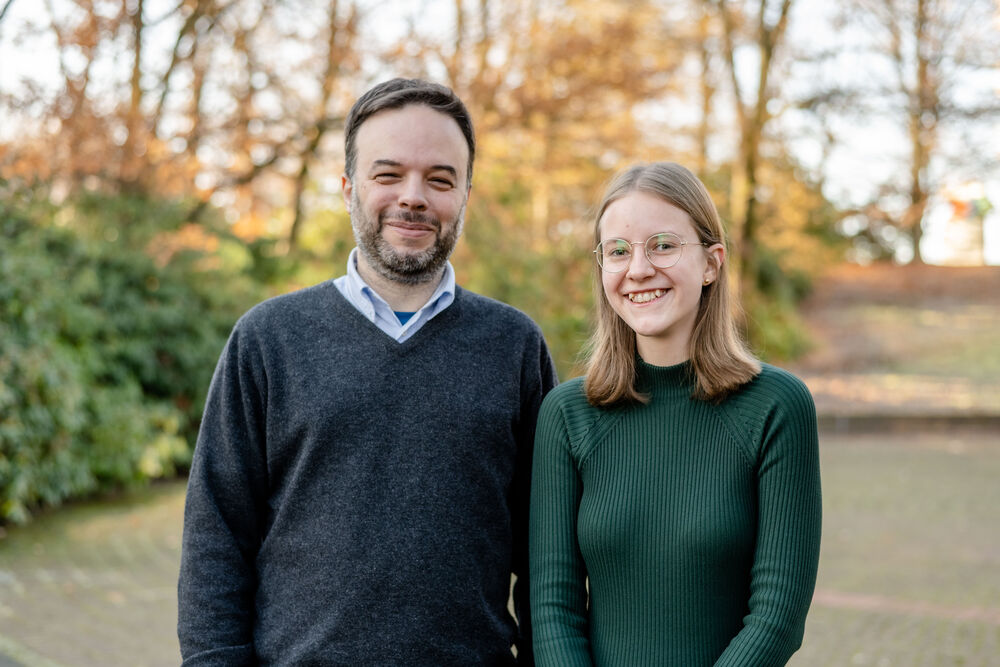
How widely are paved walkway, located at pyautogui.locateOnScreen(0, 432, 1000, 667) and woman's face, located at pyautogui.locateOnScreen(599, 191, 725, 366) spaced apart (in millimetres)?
3690

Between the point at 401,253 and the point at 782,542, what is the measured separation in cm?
113

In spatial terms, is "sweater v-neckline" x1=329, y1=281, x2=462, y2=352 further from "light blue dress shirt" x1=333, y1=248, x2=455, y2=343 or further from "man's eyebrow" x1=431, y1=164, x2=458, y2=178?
"man's eyebrow" x1=431, y1=164, x2=458, y2=178

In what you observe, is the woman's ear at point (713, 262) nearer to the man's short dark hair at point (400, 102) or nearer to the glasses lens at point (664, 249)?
the glasses lens at point (664, 249)

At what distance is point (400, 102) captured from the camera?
2.43 metres

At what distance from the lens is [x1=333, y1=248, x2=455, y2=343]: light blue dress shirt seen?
7.96 feet

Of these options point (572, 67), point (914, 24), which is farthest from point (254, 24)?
point (914, 24)

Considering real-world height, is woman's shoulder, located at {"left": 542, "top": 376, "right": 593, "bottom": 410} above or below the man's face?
below

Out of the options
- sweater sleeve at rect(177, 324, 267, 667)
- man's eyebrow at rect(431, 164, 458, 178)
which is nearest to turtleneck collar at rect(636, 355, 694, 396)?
man's eyebrow at rect(431, 164, 458, 178)

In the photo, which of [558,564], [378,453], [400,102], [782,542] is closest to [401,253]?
[400,102]

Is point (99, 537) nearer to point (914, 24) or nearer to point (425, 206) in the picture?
point (425, 206)

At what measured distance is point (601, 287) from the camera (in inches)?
96.0

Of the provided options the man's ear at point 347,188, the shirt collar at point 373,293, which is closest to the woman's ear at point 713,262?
the shirt collar at point 373,293

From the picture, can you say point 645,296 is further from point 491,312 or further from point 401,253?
point 401,253

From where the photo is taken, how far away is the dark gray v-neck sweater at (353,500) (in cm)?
224
